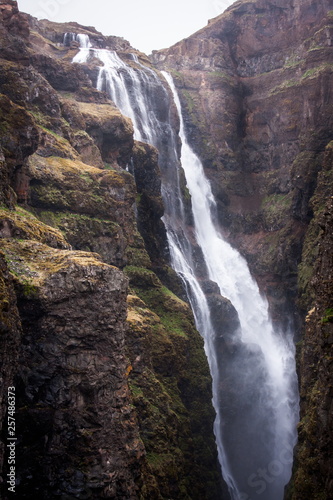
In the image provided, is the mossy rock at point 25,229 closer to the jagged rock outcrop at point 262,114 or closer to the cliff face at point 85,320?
the cliff face at point 85,320

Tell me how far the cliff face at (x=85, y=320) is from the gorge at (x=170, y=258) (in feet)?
0.23

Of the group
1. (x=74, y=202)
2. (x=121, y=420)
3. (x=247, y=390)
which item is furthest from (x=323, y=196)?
(x=121, y=420)

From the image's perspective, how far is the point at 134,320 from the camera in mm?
18578

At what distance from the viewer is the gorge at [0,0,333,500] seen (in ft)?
39.2

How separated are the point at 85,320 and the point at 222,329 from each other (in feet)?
76.4

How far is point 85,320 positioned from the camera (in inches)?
497

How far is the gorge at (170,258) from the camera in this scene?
471 inches

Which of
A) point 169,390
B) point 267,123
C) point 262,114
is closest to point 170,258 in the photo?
point 169,390

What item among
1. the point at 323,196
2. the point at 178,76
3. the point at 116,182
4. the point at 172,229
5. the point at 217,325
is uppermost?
the point at 178,76

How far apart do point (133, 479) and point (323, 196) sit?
24.1m

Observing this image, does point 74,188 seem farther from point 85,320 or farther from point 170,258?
point 170,258

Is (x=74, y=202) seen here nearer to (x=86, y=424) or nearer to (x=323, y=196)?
(x=86, y=424)

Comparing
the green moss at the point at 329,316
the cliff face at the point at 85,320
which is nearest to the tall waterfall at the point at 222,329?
the cliff face at the point at 85,320

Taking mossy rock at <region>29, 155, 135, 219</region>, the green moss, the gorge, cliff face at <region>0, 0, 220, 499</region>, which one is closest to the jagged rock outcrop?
the gorge
